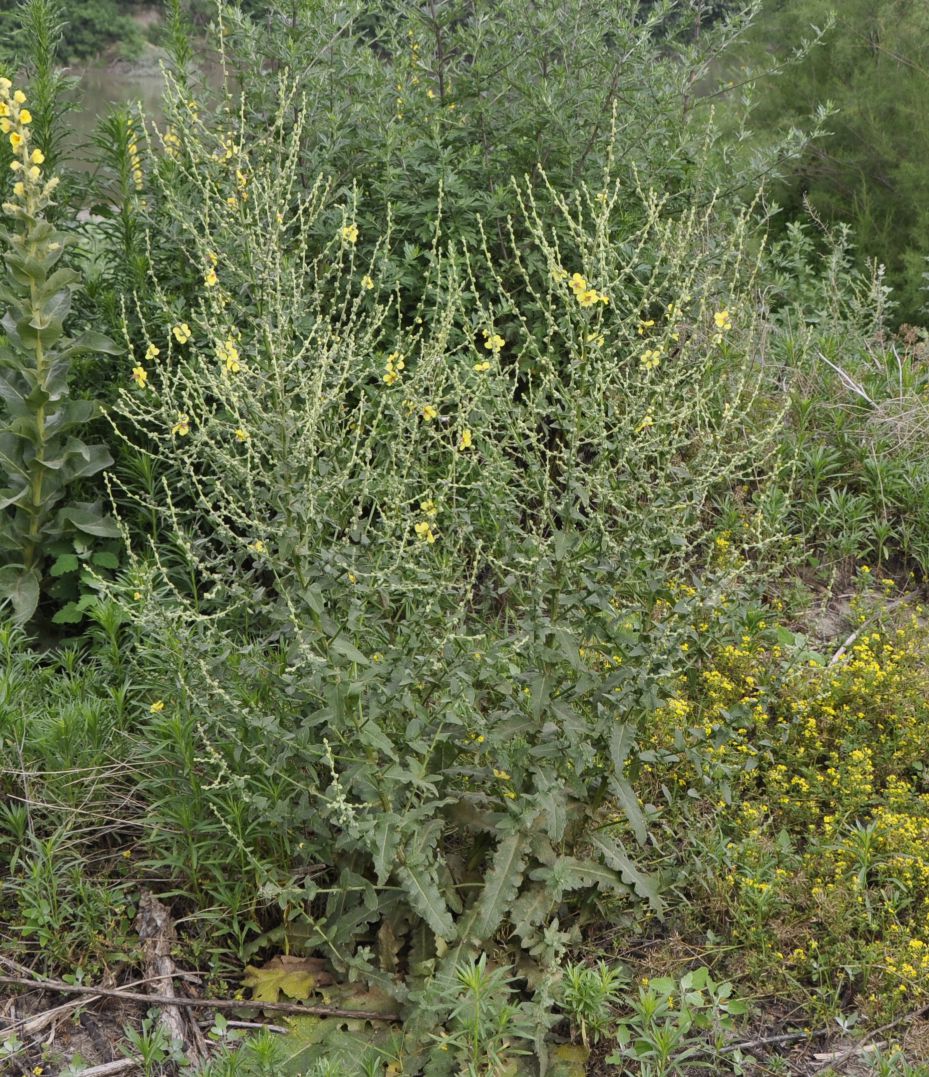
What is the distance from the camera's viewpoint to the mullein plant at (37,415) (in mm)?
3943

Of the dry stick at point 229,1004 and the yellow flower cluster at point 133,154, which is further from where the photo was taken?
the yellow flower cluster at point 133,154

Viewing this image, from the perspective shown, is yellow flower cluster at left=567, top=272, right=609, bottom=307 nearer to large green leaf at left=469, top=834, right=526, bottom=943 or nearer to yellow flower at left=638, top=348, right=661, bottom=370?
yellow flower at left=638, top=348, right=661, bottom=370

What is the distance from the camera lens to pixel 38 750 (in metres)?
3.50

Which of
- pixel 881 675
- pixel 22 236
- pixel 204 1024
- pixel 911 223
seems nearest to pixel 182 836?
pixel 204 1024

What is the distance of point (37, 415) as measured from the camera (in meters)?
4.10

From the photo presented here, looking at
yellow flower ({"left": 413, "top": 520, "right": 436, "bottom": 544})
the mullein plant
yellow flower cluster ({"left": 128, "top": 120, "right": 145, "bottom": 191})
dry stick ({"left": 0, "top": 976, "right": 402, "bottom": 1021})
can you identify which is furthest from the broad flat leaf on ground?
yellow flower cluster ({"left": 128, "top": 120, "right": 145, "bottom": 191})

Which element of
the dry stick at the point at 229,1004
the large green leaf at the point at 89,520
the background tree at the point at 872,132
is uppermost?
the background tree at the point at 872,132

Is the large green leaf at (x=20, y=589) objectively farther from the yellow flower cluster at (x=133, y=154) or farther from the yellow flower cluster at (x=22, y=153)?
the yellow flower cluster at (x=133, y=154)

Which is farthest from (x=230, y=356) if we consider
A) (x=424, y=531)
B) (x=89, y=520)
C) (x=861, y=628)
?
(x=861, y=628)

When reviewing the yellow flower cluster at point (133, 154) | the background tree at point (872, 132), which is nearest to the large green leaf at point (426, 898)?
the yellow flower cluster at point (133, 154)

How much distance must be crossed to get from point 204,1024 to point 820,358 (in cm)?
422

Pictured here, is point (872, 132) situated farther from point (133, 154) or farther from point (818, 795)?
point (818, 795)

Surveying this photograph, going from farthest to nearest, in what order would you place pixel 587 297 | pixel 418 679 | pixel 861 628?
pixel 861 628
pixel 418 679
pixel 587 297

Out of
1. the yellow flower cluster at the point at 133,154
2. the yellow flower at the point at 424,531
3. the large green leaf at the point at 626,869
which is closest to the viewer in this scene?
the yellow flower at the point at 424,531
